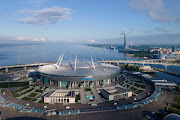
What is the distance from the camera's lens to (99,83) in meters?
58.4

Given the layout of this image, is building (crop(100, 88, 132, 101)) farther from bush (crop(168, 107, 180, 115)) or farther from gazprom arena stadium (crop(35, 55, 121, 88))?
bush (crop(168, 107, 180, 115))

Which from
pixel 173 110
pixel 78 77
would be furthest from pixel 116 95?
pixel 78 77

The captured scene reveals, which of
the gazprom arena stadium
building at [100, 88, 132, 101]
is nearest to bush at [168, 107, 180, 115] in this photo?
building at [100, 88, 132, 101]

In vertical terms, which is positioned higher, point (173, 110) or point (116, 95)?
point (116, 95)

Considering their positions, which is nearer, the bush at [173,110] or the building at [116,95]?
the bush at [173,110]

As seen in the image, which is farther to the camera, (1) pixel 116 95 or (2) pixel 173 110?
(1) pixel 116 95

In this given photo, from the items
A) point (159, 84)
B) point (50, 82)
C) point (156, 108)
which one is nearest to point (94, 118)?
point (156, 108)

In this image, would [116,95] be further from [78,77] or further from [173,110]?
[78,77]

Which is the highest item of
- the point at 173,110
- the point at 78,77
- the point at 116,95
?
Answer: the point at 78,77

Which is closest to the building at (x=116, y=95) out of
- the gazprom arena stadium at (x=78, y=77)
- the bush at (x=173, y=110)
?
the gazprom arena stadium at (x=78, y=77)

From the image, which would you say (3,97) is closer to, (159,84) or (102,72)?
(102,72)

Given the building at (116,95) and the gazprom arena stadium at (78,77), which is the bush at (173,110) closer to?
the building at (116,95)

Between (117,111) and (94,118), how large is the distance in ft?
22.7

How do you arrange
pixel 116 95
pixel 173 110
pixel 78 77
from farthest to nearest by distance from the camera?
1. pixel 78 77
2. pixel 116 95
3. pixel 173 110
